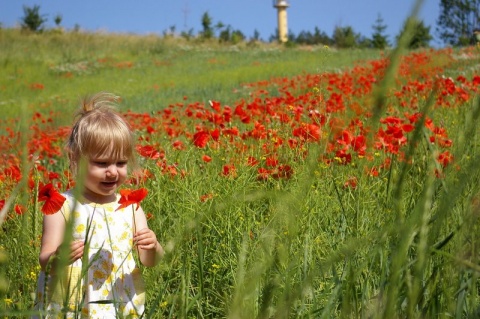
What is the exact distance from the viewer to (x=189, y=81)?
59.6 feet

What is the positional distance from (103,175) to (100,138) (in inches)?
4.8

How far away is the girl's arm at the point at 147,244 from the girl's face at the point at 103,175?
0.47ft

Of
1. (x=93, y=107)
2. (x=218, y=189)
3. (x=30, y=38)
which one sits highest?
(x=30, y=38)

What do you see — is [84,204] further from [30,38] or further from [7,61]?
[30,38]

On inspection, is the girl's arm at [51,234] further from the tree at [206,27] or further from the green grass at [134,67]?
the tree at [206,27]

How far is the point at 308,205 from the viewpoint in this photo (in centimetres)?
234

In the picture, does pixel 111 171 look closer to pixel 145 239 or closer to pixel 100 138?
pixel 100 138

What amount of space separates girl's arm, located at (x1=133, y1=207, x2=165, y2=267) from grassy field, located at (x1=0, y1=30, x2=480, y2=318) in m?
0.05

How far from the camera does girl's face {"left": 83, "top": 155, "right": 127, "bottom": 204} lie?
1.96m

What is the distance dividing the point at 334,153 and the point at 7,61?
21.4m

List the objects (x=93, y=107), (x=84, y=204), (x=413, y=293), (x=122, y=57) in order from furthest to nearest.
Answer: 1. (x=122, y=57)
2. (x=93, y=107)
3. (x=84, y=204)
4. (x=413, y=293)

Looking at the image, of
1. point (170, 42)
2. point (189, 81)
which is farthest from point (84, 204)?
point (170, 42)

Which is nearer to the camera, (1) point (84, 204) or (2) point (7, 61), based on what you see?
(1) point (84, 204)

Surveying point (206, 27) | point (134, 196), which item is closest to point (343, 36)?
point (134, 196)
